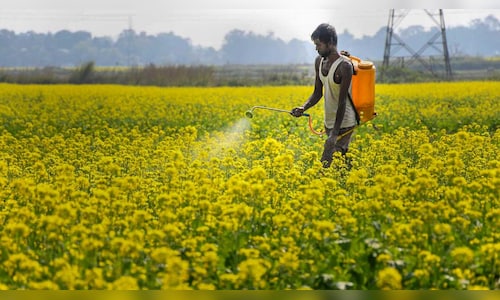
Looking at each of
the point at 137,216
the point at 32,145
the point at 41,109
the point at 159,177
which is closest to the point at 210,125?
the point at 41,109

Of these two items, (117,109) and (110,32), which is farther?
(117,109)

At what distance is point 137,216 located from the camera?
4.41m

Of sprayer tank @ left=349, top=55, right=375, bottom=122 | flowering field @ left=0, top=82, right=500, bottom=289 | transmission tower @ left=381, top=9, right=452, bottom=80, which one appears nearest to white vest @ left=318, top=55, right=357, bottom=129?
sprayer tank @ left=349, top=55, right=375, bottom=122

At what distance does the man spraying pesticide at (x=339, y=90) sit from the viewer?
5.73 m

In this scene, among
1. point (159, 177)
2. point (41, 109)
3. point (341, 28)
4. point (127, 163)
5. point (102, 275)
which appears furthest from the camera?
point (41, 109)

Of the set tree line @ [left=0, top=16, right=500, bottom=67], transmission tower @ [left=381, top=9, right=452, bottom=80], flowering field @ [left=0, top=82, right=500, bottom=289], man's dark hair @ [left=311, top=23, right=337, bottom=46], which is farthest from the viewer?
tree line @ [left=0, top=16, right=500, bottom=67]

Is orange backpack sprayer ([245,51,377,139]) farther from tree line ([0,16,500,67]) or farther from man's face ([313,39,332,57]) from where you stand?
tree line ([0,16,500,67])

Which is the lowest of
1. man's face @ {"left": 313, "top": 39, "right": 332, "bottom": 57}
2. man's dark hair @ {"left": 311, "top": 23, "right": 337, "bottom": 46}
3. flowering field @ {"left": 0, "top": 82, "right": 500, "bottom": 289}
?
flowering field @ {"left": 0, "top": 82, "right": 500, "bottom": 289}

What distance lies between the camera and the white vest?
586 cm

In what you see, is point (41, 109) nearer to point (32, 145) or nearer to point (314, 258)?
point (32, 145)

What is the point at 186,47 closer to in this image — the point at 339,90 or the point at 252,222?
the point at 339,90

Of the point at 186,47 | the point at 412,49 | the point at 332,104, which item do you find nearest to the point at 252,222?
the point at 332,104

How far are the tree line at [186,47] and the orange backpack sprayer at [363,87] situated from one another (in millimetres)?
989

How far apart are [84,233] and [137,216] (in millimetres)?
336
